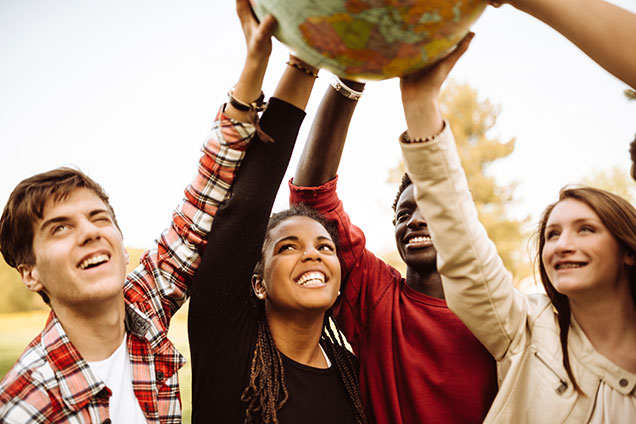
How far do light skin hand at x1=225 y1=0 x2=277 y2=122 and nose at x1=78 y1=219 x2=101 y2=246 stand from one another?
0.64m

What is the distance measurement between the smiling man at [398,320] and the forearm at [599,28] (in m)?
0.99

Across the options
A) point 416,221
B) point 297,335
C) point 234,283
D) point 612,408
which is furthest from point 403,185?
point 612,408

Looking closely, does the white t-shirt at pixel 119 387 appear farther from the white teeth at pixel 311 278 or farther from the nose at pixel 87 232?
the white teeth at pixel 311 278

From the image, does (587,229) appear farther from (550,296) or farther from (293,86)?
(293,86)

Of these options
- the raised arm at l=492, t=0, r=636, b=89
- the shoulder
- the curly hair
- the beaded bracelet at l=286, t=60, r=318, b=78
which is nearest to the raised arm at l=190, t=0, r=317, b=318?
the beaded bracelet at l=286, t=60, r=318, b=78

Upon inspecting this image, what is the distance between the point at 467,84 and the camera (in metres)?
19.2

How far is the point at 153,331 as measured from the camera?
1.90 metres

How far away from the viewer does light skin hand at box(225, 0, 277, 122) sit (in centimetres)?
156

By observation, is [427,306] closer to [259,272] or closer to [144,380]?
[259,272]

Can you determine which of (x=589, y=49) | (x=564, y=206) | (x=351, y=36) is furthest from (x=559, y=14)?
(x=564, y=206)

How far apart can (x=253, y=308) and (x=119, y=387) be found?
579mm

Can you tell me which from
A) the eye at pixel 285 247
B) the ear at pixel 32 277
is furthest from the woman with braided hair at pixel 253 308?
the ear at pixel 32 277

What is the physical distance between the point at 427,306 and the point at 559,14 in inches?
53.5

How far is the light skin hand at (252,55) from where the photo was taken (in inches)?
61.4
